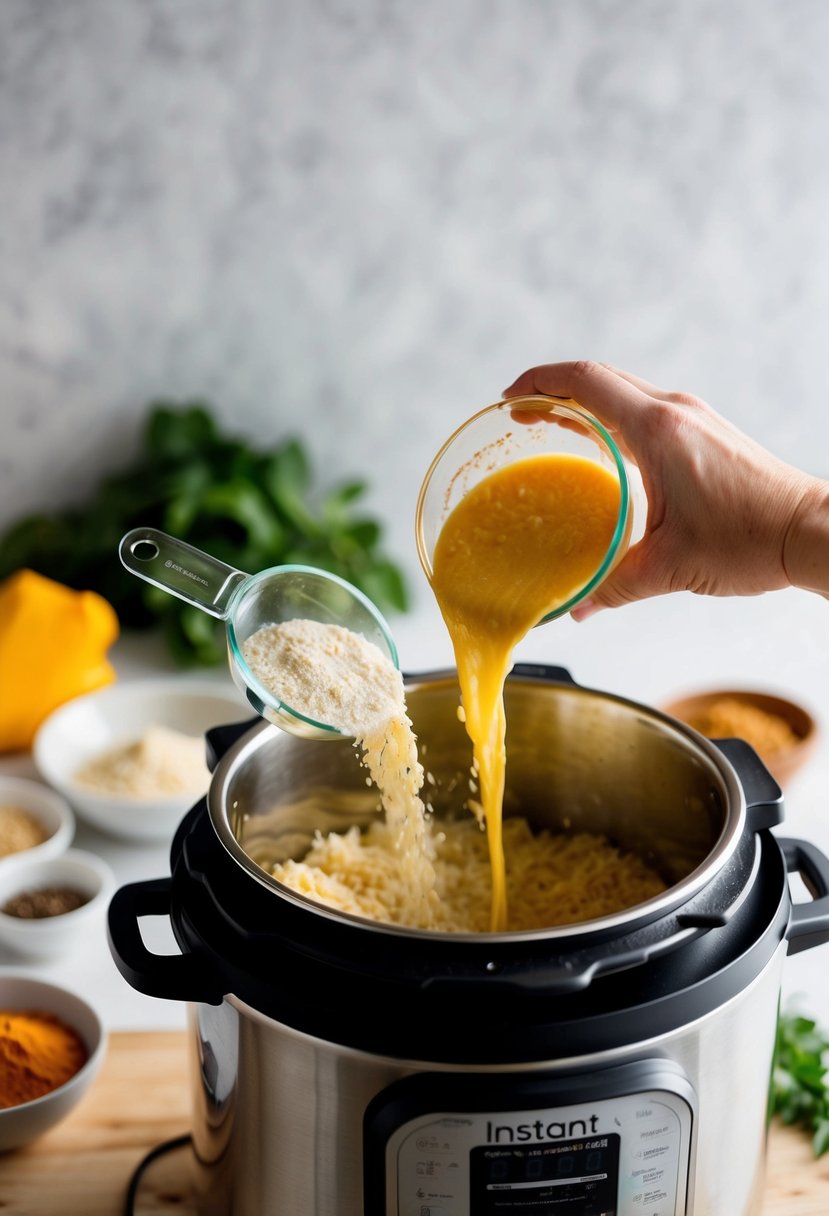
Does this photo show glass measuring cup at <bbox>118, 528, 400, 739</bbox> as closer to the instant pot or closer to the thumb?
the instant pot

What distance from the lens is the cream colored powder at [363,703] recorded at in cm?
110

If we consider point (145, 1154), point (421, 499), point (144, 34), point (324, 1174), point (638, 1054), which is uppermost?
point (144, 34)

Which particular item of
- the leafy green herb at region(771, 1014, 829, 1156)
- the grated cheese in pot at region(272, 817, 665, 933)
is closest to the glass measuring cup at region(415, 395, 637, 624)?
the grated cheese in pot at region(272, 817, 665, 933)

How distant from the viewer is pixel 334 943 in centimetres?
88

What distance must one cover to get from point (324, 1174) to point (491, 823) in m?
0.36

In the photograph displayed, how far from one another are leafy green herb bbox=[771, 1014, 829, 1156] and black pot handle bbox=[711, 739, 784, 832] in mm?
323

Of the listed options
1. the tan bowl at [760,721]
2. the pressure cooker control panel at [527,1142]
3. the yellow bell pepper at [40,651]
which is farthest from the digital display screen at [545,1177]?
the yellow bell pepper at [40,651]

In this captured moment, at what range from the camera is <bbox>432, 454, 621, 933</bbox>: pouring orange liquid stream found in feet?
3.49

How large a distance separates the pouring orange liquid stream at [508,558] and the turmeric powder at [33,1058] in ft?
1.75

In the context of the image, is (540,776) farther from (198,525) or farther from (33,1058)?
(198,525)

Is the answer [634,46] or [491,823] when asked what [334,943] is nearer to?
[491,823]

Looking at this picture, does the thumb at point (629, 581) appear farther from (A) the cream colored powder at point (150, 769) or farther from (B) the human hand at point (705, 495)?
(A) the cream colored powder at point (150, 769)

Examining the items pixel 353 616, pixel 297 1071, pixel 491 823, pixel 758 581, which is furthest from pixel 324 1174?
pixel 758 581

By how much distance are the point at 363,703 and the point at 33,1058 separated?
514 mm
